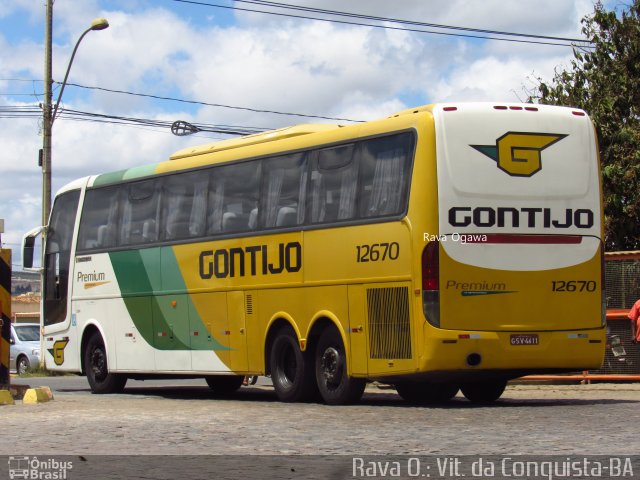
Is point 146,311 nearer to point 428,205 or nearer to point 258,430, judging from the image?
point 428,205

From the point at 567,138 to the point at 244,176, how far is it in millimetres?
4793

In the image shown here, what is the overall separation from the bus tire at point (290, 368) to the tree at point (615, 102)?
43.1ft

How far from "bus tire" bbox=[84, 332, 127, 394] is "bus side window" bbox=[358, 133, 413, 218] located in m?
7.40

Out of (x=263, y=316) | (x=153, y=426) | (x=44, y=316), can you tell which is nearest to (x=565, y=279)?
(x=263, y=316)

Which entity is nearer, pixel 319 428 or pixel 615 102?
pixel 319 428

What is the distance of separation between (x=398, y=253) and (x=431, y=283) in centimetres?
62

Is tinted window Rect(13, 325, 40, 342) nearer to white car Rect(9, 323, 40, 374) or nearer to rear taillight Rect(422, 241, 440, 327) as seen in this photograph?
white car Rect(9, 323, 40, 374)

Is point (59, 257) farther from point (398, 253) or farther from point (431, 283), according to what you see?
point (431, 283)

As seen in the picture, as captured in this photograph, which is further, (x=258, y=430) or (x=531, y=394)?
(x=531, y=394)

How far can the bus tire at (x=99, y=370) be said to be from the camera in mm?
21781

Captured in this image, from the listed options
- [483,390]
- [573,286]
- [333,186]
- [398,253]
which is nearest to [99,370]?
[333,186]

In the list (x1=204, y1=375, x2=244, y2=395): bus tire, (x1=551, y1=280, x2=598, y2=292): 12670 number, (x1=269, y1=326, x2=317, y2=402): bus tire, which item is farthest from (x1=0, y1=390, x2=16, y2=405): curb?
(x1=551, y1=280, x2=598, y2=292): 12670 number

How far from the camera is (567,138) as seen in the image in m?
15.8

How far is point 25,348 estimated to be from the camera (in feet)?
115
